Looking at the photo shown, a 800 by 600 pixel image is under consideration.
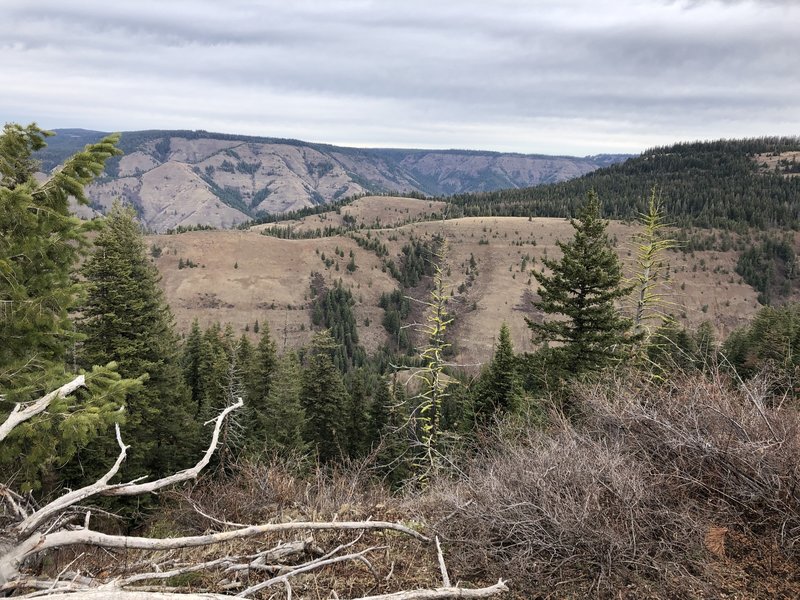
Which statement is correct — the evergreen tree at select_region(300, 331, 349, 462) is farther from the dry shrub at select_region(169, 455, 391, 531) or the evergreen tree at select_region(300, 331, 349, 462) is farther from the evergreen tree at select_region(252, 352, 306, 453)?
the dry shrub at select_region(169, 455, 391, 531)

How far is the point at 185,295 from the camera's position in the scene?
4749 inches

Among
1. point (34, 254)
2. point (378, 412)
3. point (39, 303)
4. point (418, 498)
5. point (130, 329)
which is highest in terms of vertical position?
point (34, 254)

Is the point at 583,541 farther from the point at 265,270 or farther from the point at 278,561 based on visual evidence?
the point at 265,270

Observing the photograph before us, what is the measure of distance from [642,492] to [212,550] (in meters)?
5.25

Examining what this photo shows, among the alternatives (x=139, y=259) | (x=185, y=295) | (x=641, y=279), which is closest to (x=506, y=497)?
(x=641, y=279)

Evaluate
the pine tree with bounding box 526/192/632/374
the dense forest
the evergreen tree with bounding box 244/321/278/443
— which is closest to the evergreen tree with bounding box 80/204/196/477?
the dense forest

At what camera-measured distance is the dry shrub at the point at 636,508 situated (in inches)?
184

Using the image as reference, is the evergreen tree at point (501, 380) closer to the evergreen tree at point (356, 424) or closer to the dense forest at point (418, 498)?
the evergreen tree at point (356, 424)

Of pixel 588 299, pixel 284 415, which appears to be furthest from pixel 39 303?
pixel 284 415

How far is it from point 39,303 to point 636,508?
957 centimetres

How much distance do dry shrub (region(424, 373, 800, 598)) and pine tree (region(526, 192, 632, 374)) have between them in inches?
361

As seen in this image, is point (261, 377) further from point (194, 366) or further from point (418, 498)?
point (418, 498)

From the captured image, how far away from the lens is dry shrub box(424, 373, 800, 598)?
184 inches

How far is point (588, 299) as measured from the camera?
16219 millimetres
